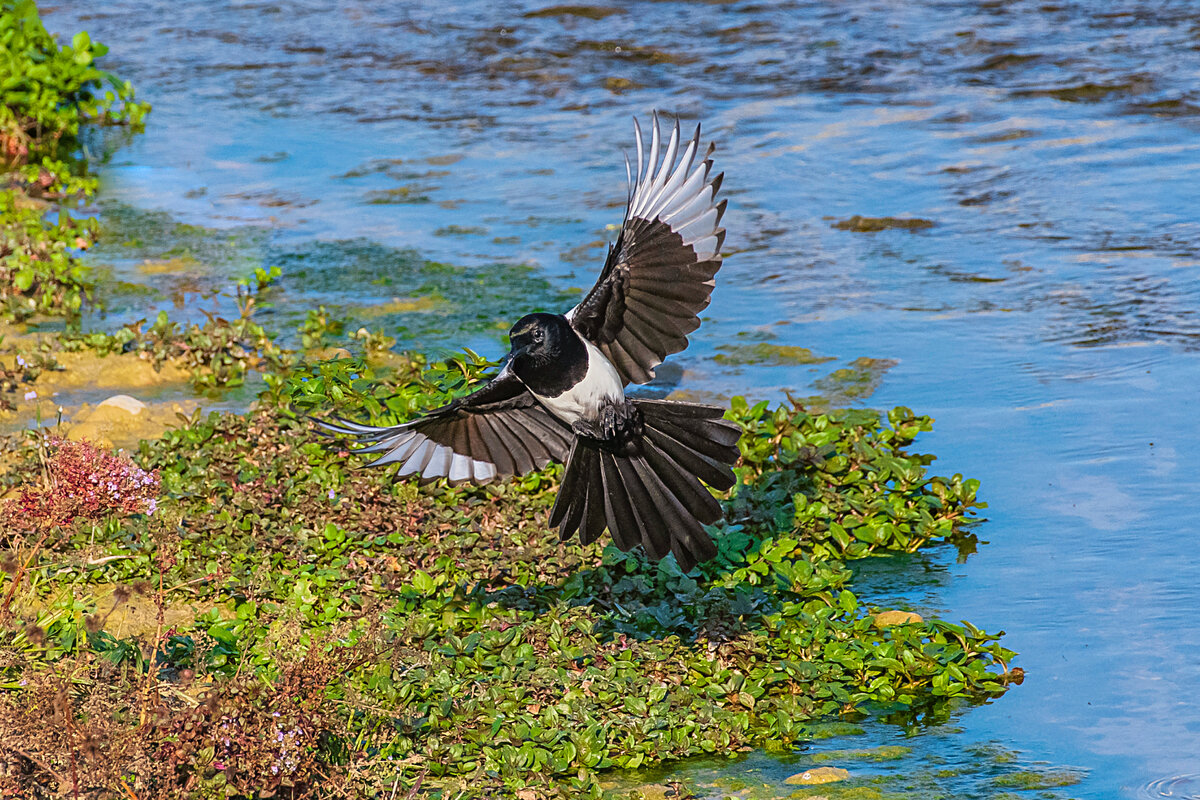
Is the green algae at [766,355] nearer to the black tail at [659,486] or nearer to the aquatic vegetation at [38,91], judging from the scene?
the black tail at [659,486]

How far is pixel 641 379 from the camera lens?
3.87m

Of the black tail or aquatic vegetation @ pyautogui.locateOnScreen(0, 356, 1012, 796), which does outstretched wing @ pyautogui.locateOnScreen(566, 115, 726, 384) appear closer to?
the black tail

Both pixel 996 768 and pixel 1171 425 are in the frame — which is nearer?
pixel 996 768

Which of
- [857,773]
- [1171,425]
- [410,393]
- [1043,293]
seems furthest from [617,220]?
[857,773]

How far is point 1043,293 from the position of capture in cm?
665

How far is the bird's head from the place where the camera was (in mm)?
3578

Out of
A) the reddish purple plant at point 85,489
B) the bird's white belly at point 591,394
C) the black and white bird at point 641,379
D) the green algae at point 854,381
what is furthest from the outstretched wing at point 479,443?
the green algae at point 854,381

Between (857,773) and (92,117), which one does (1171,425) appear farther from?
(92,117)

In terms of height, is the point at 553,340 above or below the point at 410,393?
above

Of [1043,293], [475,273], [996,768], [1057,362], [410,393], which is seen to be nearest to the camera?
[996,768]

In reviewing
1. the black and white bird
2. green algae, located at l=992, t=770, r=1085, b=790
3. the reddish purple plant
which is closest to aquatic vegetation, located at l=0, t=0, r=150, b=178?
the reddish purple plant

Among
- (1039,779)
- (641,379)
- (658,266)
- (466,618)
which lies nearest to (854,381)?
(641,379)

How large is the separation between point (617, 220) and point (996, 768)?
17.2 feet

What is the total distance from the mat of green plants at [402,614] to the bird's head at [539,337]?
843 millimetres
